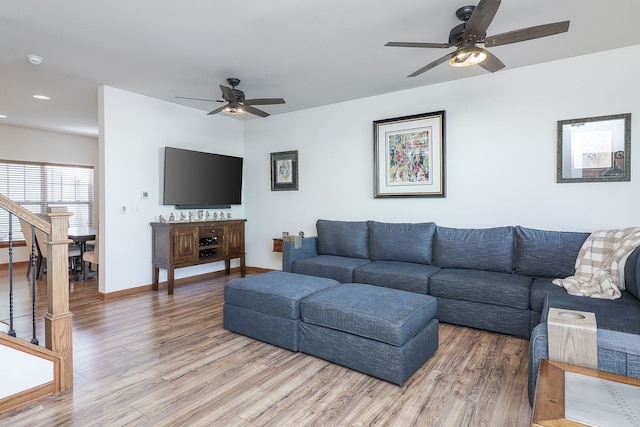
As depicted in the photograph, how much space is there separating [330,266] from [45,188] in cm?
636

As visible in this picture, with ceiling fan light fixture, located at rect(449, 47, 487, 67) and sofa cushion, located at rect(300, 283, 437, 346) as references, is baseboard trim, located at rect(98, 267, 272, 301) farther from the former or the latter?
ceiling fan light fixture, located at rect(449, 47, 487, 67)

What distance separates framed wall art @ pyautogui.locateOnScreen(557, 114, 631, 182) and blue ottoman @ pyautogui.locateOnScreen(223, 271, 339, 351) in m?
2.67

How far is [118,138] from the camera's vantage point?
14.2ft

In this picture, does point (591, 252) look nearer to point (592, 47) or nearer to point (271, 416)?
point (592, 47)

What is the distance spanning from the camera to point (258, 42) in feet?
10.1

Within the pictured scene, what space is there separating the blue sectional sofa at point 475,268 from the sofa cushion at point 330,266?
0.01 metres

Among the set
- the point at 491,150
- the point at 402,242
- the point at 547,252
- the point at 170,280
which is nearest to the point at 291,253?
the point at 402,242

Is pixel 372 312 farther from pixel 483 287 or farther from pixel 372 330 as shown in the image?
pixel 483 287

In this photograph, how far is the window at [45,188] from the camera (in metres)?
6.33

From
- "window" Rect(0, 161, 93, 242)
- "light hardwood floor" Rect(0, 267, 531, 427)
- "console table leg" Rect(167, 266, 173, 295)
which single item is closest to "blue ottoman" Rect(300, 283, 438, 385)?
"light hardwood floor" Rect(0, 267, 531, 427)

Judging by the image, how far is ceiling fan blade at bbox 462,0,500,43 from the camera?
77.7 inches

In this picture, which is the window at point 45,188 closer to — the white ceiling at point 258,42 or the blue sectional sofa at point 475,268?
the white ceiling at point 258,42

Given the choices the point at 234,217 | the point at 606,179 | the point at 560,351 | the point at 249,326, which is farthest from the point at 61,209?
the point at 606,179

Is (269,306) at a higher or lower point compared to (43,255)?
lower
